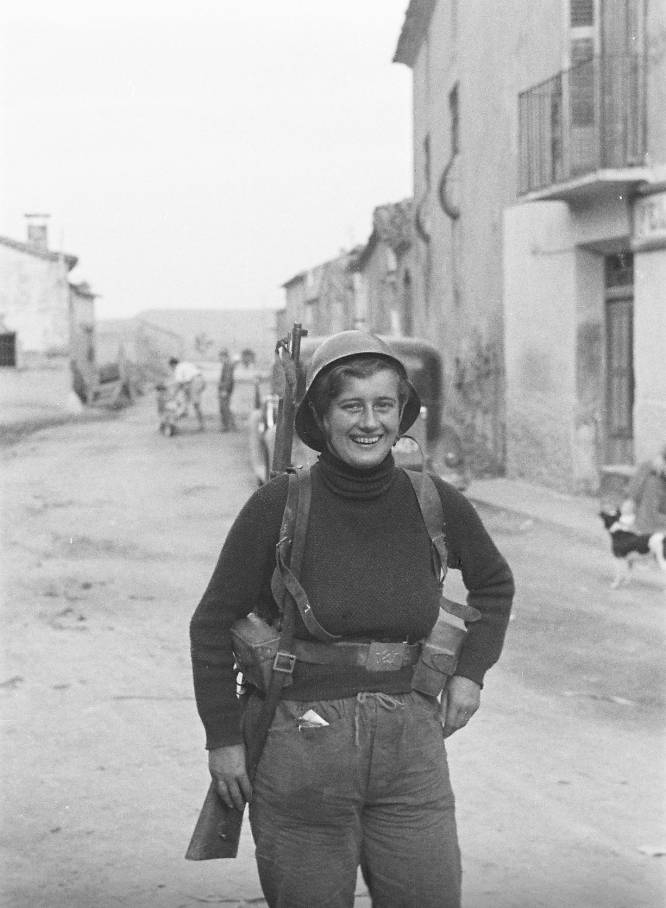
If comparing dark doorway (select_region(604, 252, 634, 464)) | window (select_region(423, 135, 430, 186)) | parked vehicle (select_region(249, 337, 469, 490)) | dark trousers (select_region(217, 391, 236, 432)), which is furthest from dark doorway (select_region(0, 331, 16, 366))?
dark doorway (select_region(604, 252, 634, 464))

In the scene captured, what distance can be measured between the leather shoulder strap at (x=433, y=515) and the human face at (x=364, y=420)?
4.9 inches

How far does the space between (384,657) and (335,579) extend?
0.19 metres

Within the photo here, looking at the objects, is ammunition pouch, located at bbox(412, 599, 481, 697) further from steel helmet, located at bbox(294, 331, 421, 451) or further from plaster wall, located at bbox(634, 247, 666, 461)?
plaster wall, located at bbox(634, 247, 666, 461)

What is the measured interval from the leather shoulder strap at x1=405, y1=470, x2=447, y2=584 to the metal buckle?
0.38m

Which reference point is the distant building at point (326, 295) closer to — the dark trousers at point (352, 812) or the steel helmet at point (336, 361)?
the steel helmet at point (336, 361)

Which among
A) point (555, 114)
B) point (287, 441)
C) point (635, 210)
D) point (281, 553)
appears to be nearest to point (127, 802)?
point (287, 441)

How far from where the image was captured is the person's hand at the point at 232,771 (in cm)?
280

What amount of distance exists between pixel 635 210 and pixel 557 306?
229 centimetres

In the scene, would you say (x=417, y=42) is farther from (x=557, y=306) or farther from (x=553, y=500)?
(x=553, y=500)

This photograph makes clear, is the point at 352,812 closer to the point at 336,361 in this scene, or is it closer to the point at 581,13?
the point at 336,361

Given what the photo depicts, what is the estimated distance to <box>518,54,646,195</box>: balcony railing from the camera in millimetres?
14086

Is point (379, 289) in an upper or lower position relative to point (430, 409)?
upper

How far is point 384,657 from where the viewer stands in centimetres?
280

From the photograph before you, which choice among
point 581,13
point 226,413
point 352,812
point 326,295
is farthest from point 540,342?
point 326,295
